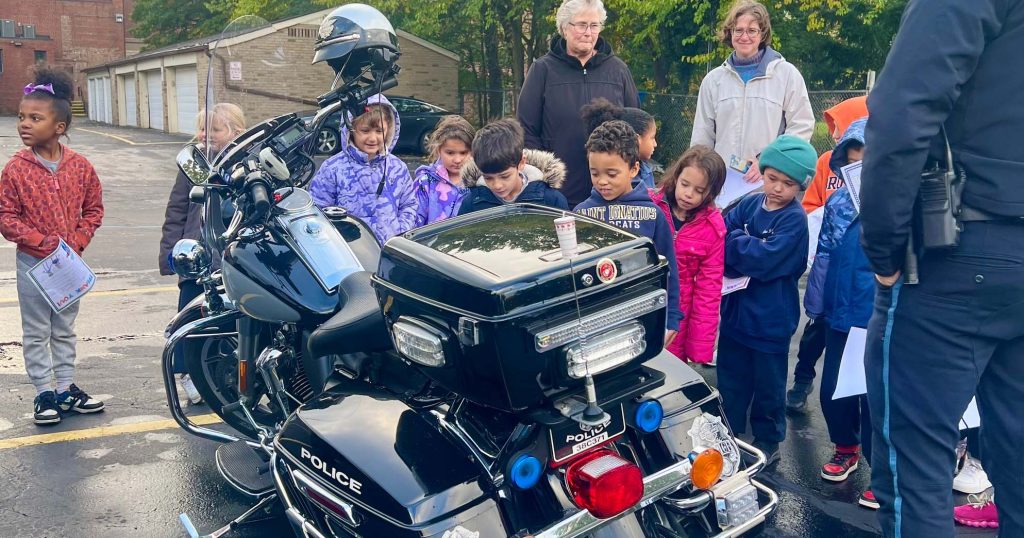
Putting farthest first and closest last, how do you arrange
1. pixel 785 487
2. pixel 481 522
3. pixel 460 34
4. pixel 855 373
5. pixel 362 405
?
pixel 460 34, pixel 785 487, pixel 855 373, pixel 362 405, pixel 481 522

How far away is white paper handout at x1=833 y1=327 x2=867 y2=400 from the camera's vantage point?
3.52 meters

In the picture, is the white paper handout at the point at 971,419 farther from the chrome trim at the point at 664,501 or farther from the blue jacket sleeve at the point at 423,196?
the blue jacket sleeve at the point at 423,196

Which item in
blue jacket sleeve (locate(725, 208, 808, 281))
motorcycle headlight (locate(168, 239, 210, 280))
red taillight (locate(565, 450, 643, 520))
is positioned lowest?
red taillight (locate(565, 450, 643, 520))

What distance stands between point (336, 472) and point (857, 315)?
2419 millimetres

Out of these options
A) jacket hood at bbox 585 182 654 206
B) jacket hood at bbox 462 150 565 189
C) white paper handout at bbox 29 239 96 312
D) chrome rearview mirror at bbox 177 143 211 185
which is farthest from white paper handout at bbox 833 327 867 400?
white paper handout at bbox 29 239 96 312

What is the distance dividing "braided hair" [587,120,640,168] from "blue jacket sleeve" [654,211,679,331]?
29 cm

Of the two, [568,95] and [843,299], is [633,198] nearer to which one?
[843,299]

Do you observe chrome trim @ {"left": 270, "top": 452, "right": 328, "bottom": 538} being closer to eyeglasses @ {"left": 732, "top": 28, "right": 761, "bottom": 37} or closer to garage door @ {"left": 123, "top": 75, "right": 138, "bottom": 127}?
eyeglasses @ {"left": 732, "top": 28, "right": 761, "bottom": 37}

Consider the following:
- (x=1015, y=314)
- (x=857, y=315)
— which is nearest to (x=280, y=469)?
(x=1015, y=314)

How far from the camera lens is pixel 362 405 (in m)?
2.51

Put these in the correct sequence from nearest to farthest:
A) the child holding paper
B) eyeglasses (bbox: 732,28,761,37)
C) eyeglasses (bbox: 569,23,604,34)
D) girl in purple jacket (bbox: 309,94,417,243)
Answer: the child holding paper < girl in purple jacket (bbox: 309,94,417,243) < eyeglasses (bbox: 569,23,604,34) < eyeglasses (bbox: 732,28,761,37)

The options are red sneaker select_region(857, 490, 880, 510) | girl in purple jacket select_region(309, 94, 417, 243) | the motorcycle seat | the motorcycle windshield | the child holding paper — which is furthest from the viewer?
→ girl in purple jacket select_region(309, 94, 417, 243)

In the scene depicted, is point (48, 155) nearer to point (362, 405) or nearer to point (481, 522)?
point (362, 405)

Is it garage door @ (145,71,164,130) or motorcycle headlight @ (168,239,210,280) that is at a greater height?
motorcycle headlight @ (168,239,210,280)
